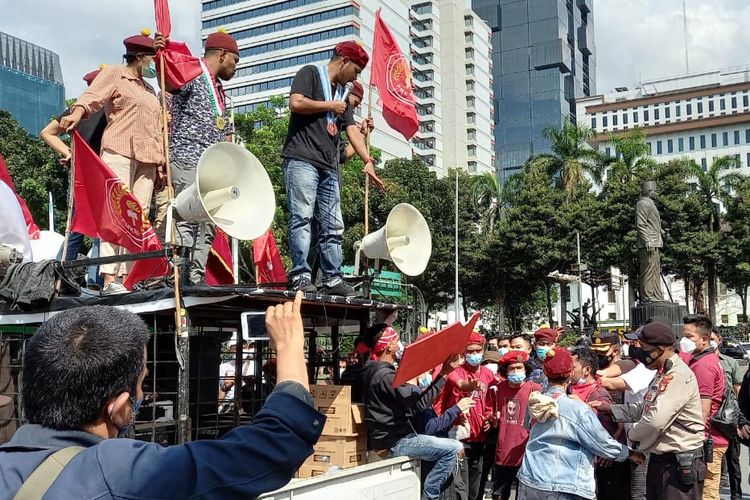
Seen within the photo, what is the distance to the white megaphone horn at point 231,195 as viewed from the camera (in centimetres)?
550

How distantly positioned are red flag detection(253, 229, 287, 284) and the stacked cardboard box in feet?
13.7

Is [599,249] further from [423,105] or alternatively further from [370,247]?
[423,105]

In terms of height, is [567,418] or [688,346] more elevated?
[688,346]

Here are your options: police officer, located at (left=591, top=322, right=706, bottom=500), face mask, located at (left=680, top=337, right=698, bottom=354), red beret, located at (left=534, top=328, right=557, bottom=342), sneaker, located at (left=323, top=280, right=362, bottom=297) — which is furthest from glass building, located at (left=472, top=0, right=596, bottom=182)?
police officer, located at (left=591, top=322, right=706, bottom=500)

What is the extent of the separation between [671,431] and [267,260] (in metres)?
5.75

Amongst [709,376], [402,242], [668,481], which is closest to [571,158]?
[402,242]

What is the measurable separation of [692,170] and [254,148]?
25930 millimetres

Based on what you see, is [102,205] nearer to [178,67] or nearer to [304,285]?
[178,67]

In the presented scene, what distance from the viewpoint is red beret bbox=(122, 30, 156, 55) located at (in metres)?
7.06

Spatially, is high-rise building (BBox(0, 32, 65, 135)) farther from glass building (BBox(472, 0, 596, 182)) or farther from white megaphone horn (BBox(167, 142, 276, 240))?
white megaphone horn (BBox(167, 142, 276, 240))

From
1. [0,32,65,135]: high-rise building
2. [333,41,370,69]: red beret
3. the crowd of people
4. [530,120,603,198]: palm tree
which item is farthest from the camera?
[0,32,65,135]: high-rise building

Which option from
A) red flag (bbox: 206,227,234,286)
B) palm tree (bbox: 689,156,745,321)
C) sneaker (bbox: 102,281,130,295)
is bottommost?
sneaker (bbox: 102,281,130,295)

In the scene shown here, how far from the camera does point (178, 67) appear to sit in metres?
6.49

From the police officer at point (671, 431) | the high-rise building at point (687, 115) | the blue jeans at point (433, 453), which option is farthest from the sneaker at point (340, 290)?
the high-rise building at point (687, 115)
